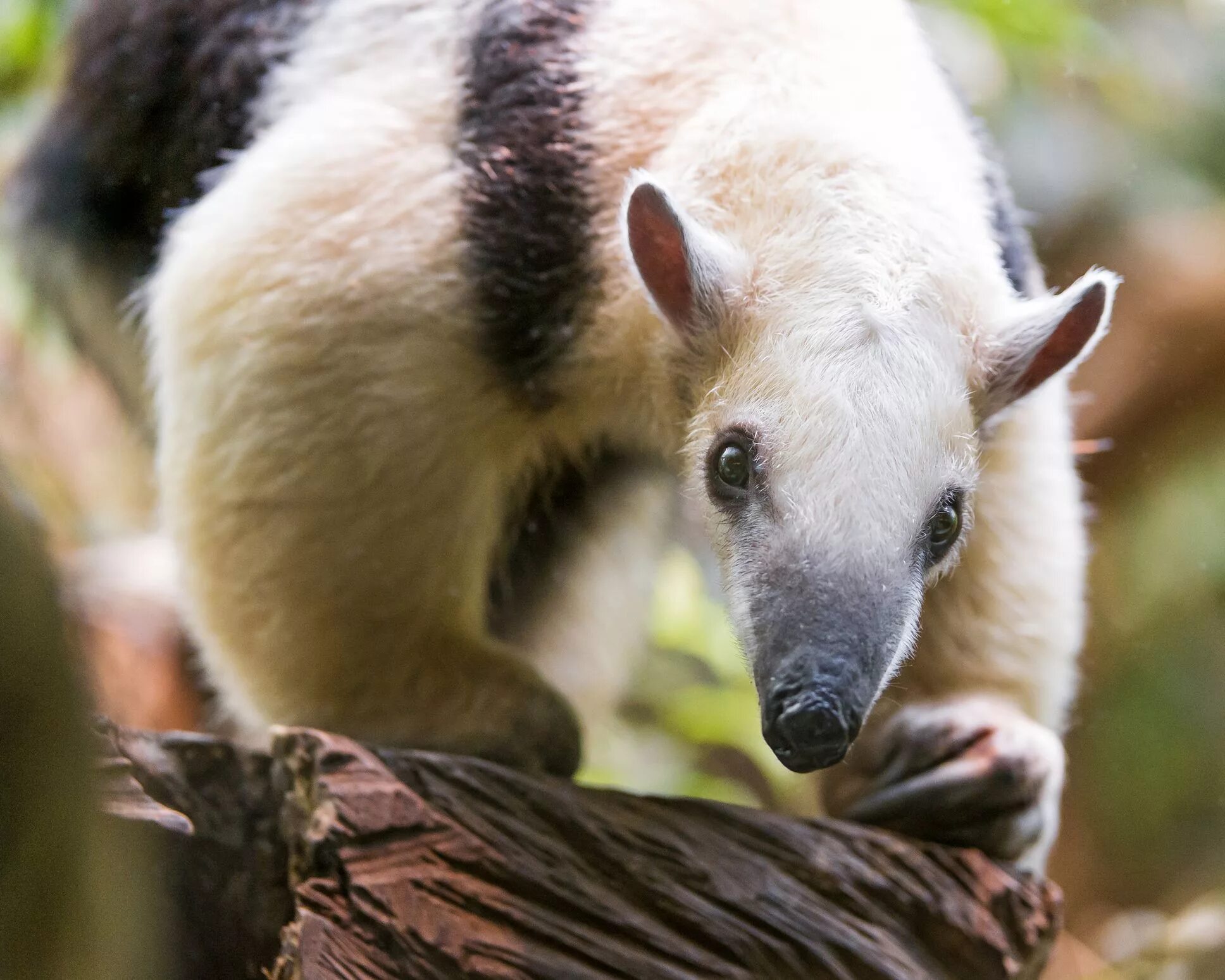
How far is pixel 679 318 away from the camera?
2.26 metres

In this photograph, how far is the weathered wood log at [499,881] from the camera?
2021mm

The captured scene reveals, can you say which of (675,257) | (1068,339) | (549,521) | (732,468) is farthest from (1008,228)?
(549,521)

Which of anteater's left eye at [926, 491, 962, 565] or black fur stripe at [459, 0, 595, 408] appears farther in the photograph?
black fur stripe at [459, 0, 595, 408]

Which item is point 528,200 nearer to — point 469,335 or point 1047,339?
point 469,335

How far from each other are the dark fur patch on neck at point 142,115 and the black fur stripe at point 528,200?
2.19 feet

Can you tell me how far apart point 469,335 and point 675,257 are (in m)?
0.44

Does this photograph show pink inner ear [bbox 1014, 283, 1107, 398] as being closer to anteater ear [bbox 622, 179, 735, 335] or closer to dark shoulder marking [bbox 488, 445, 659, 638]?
anteater ear [bbox 622, 179, 735, 335]

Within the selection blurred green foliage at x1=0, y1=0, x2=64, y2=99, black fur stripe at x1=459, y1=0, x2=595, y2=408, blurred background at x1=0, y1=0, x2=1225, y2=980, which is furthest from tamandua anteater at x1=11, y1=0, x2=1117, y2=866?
blurred green foliage at x1=0, y1=0, x2=64, y2=99

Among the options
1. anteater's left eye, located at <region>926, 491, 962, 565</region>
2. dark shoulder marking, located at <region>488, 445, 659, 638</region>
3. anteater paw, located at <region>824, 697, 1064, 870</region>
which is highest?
anteater's left eye, located at <region>926, 491, 962, 565</region>

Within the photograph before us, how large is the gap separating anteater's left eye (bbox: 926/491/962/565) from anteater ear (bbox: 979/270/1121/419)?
0.23 m

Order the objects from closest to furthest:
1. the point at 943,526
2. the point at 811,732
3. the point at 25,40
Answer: the point at 811,732 → the point at 943,526 → the point at 25,40

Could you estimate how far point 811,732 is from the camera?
1787 mm

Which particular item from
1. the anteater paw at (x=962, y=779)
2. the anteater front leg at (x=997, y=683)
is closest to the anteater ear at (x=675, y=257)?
the anteater front leg at (x=997, y=683)

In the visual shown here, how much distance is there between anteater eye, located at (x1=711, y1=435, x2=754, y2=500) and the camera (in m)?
2.07
